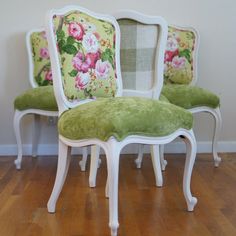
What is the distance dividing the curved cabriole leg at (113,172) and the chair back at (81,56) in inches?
14.6

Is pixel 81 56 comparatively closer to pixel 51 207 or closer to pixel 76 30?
pixel 76 30

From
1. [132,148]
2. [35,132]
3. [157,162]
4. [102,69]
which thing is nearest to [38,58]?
[35,132]

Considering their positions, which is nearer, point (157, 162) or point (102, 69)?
point (102, 69)

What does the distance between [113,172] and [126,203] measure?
1.68 feet

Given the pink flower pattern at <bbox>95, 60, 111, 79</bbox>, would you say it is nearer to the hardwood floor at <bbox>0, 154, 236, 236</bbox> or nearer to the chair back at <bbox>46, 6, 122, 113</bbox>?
the chair back at <bbox>46, 6, 122, 113</bbox>

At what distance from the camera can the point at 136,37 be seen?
1888mm

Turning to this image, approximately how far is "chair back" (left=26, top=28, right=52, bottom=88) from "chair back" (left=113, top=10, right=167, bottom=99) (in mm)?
889

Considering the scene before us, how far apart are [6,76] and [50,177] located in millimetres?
958

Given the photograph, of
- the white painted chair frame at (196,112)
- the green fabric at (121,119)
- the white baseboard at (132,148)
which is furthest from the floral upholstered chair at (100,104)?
the white baseboard at (132,148)

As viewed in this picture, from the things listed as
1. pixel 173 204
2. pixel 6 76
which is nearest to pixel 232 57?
pixel 173 204

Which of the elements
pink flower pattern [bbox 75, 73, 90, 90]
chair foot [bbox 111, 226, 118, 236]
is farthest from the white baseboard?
chair foot [bbox 111, 226, 118, 236]

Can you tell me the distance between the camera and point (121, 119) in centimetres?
136

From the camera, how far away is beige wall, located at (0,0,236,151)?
2.74 metres

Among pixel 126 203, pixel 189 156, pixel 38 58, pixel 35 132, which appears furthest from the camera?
pixel 35 132
